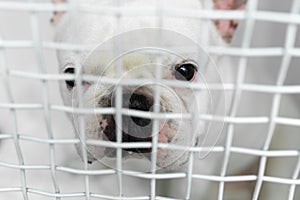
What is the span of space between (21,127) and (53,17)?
11.5 inches

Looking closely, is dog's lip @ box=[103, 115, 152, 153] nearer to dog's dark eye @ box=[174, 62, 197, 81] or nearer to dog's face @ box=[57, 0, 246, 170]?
dog's face @ box=[57, 0, 246, 170]

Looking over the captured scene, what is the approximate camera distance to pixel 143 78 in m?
0.60

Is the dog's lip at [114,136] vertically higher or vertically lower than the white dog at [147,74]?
lower

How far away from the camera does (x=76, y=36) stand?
2.03 ft

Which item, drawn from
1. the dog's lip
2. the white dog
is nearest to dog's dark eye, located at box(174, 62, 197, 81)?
the white dog

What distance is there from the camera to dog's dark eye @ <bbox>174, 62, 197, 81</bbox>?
2.24 ft

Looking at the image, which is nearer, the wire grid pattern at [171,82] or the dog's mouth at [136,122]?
the wire grid pattern at [171,82]

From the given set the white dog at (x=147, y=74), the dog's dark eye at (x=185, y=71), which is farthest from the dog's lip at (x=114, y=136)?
the dog's dark eye at (x=185, y=71)

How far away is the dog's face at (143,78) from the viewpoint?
1.92ft

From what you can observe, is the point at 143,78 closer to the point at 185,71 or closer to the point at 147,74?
the point at 147,74

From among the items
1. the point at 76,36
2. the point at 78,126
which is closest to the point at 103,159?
the point at 78,126

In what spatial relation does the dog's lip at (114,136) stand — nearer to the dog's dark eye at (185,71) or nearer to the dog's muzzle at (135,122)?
the dog's muzzle at (135,122)

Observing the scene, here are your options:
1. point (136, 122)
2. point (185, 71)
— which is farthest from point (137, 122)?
point (185, 71)

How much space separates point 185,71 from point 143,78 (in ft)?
0.41
